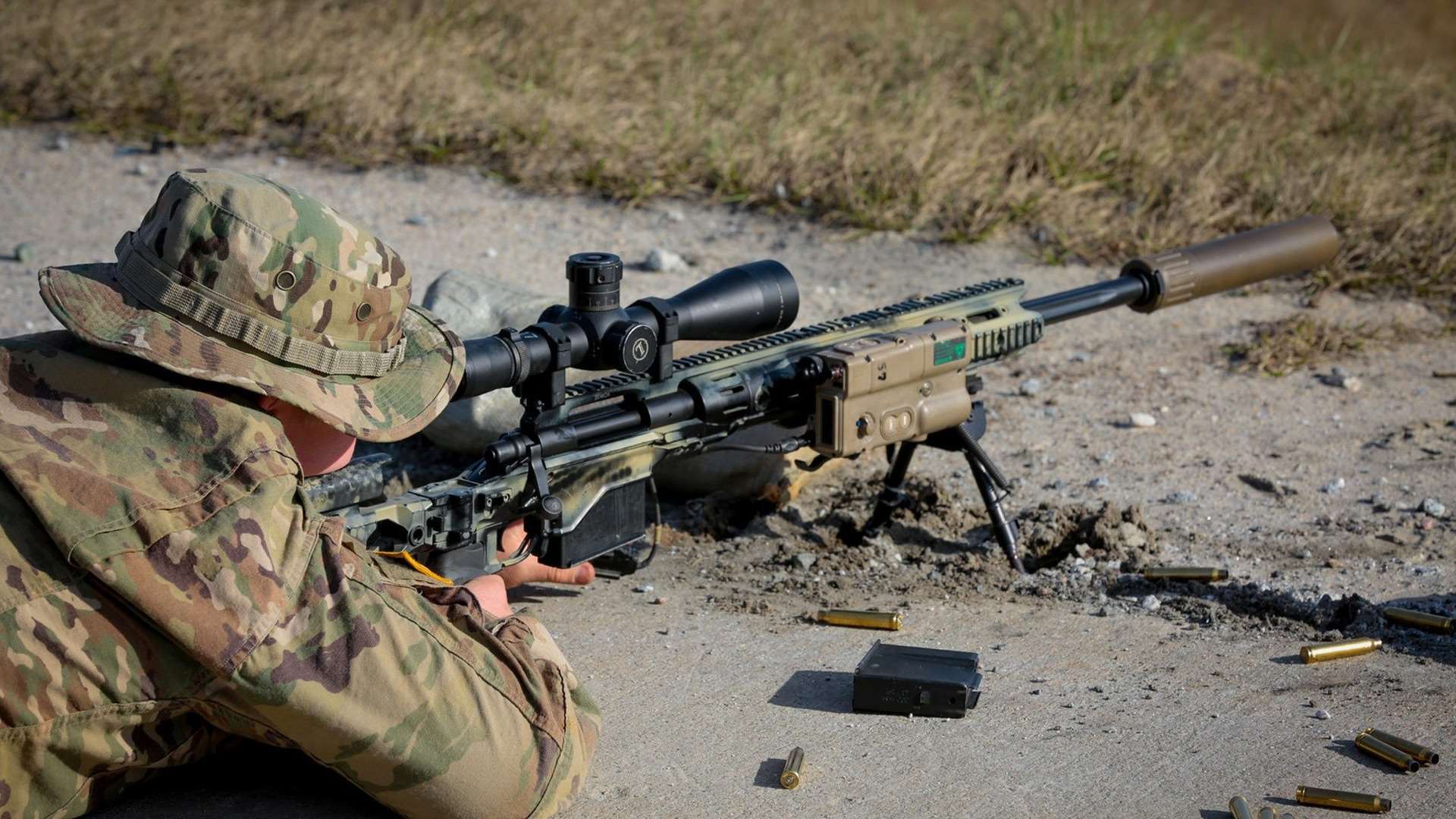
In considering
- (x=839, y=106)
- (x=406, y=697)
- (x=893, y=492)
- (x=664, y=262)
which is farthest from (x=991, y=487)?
(x=839, y=106)

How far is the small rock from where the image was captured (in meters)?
7.19

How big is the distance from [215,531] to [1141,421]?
4225 millimetres

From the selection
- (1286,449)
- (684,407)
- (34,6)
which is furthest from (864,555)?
(34,6)

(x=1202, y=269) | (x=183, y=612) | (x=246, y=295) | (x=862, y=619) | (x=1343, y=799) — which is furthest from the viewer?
(x=1202, y=269)

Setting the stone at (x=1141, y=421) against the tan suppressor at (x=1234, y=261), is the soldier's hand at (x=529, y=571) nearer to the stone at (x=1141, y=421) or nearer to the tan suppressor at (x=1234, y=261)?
the tan suppressor at (x=1234, y=261)

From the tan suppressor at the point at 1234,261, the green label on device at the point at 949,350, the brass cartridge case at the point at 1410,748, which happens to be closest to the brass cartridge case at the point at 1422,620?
the brass cartridge case at the point at 1410,748

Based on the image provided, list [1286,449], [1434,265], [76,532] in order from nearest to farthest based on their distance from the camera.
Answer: [76,532] < [1286,449] < [1434,265]

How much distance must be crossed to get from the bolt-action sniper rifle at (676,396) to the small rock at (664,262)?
2490mm

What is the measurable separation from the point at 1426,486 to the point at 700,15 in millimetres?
6217

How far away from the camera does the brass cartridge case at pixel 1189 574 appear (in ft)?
14.9

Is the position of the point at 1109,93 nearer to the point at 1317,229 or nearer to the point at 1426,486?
the point at 1317,229

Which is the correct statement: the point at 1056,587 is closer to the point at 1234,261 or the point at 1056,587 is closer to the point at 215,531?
the point at 1234,261

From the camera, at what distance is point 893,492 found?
4.89 meters

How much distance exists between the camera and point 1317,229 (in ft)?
17.9
